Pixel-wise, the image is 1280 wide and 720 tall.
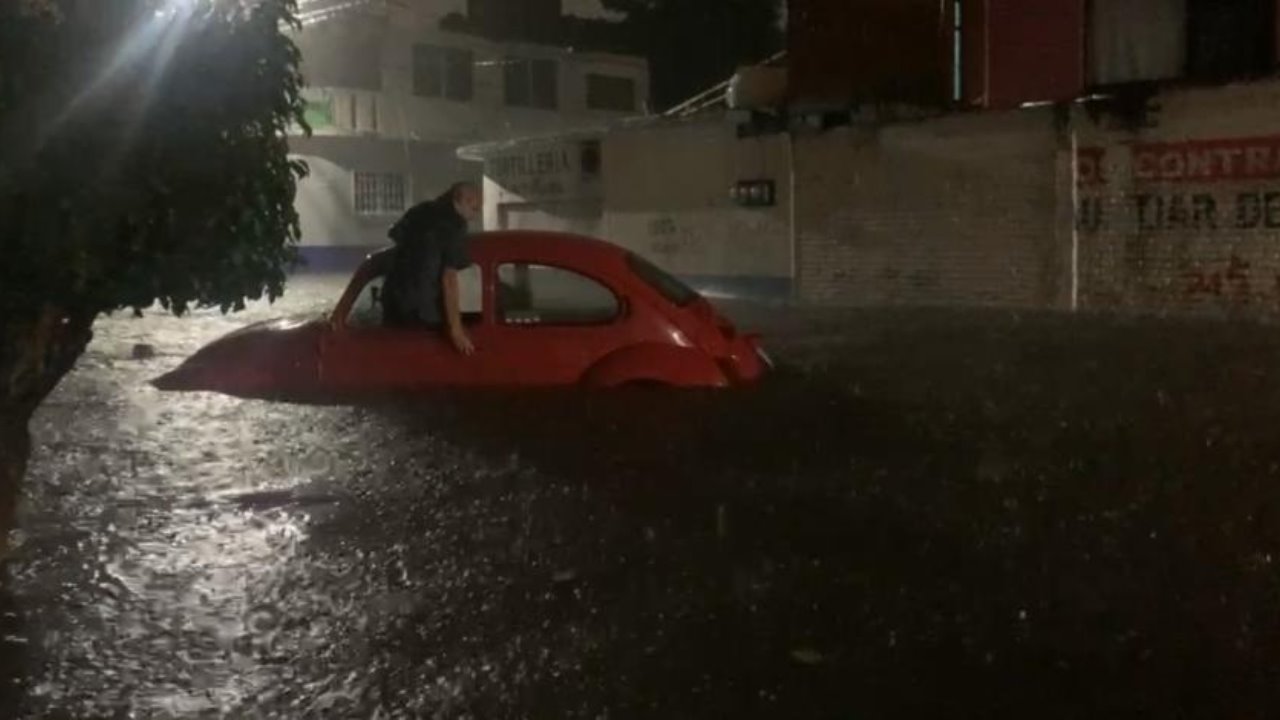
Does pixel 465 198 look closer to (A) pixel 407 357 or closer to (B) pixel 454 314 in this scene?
(B) pixel 454 314

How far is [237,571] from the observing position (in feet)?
20.6

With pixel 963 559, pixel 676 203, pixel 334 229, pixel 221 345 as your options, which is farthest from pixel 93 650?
pixel 334 229

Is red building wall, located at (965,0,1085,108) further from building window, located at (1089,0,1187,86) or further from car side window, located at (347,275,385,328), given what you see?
car side window, located at (347,275,385,328)

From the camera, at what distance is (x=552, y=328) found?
34.2 ft

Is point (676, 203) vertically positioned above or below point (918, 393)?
above

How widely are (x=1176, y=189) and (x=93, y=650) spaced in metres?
15.0

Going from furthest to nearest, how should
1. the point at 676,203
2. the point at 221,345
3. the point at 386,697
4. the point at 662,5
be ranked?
the point at 662,5, the point at 676,203, the point at 221,345, the point at 386,697

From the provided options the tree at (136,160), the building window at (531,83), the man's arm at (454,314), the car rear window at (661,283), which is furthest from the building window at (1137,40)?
the building window at (531,83)

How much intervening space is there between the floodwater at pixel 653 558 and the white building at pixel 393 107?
1178 inches

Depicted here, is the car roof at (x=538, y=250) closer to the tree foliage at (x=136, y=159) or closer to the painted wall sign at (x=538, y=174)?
the tree foliage at (x=136, y=159)

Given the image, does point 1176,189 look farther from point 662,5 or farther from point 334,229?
point 662,5

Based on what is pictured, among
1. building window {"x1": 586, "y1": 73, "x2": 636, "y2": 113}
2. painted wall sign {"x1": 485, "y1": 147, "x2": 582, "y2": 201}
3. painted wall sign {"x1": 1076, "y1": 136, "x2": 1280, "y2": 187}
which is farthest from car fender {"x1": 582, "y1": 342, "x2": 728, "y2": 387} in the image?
building window {"x1": 586, "y1": 73, "x2": 636, "y2": 113}

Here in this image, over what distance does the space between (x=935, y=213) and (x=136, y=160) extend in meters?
15.5

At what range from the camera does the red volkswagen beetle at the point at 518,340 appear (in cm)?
1030
